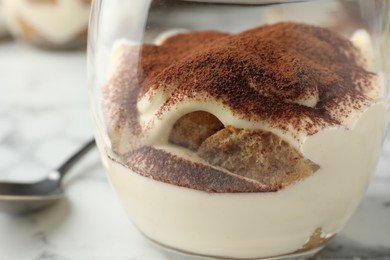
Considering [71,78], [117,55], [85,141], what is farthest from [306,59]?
[71,78]

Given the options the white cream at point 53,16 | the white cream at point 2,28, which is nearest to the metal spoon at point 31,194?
the white cream at point 53,16

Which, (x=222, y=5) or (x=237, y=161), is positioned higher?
(x=222, y=5)

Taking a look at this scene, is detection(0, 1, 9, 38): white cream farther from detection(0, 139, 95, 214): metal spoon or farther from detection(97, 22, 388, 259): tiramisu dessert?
detection(97, 22, 388, 259): tiramisu dessert

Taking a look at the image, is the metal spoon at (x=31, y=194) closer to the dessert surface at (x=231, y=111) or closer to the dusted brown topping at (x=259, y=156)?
the dessert surface at (x=231, y=111)

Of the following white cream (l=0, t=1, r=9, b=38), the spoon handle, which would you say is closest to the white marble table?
the spoon handle

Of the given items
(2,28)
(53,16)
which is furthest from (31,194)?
(2,28)

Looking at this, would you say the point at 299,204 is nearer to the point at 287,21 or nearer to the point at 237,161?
the point at 237,161
